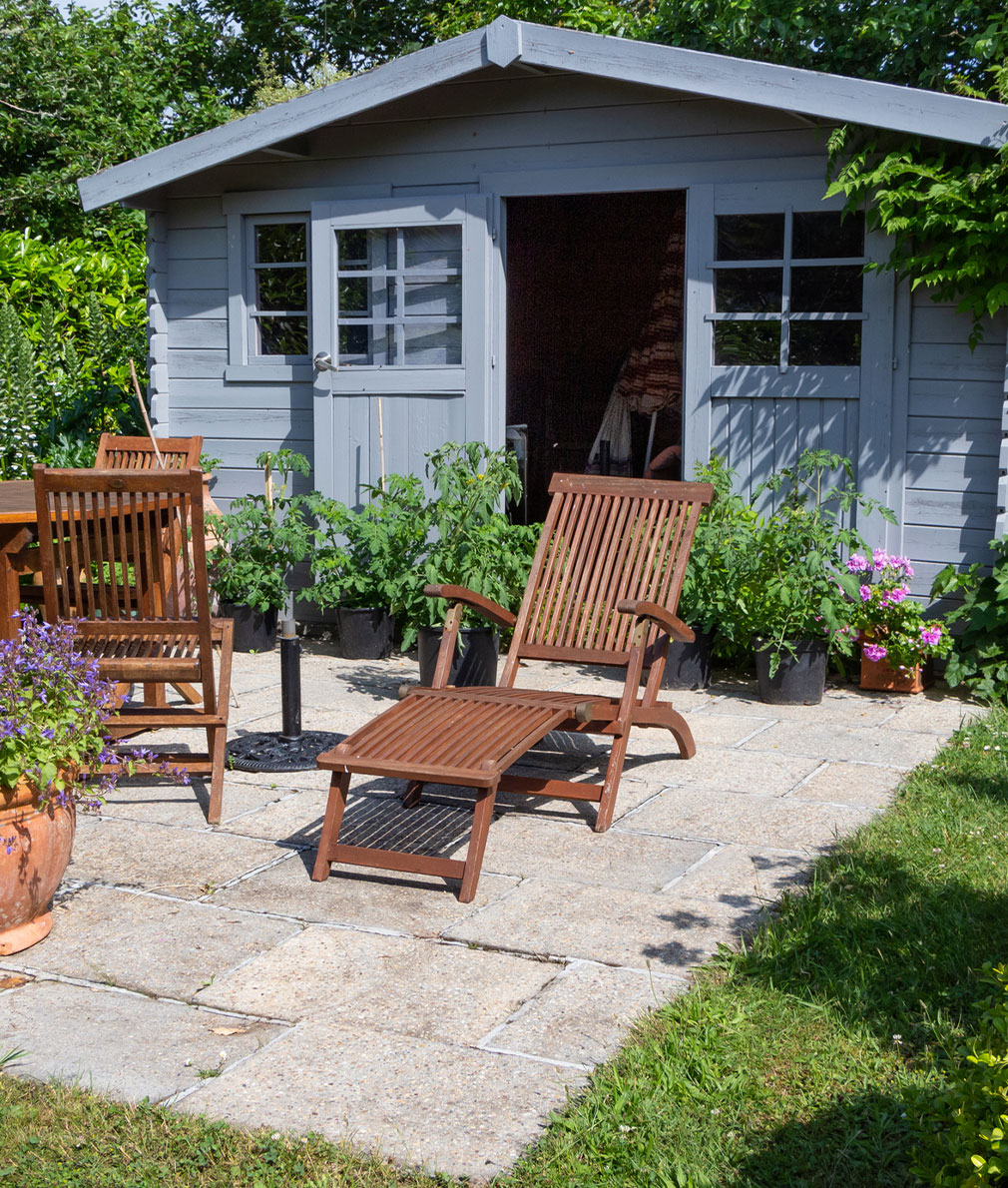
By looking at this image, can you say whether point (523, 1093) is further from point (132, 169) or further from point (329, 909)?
point (132, 169)

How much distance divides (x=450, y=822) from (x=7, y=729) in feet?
5.37

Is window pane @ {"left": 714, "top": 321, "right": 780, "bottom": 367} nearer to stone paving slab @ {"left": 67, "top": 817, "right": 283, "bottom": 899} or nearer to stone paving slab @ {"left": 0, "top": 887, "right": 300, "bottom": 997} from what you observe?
stone paving slab @ {"left": 67, "top": 817, "right": 283, "bottom": 899}

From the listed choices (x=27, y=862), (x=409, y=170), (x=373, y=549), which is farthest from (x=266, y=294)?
(x=27, y=862)

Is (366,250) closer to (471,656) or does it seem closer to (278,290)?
(278,290)

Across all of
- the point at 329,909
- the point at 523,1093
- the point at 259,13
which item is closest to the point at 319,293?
the point at 329,909

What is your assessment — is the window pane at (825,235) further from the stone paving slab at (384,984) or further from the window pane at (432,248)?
the stone paving slab at (384,984)

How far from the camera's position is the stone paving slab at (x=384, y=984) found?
306cm

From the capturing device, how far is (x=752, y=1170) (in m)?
2.45

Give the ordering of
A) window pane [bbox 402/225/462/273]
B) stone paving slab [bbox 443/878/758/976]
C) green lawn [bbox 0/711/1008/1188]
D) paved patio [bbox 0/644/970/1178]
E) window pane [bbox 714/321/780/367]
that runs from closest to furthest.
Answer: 1. green lawn [bbox 0/711/1008/1188]
2. paved patio [bbox 0/644/970/1178]
3. stone paving slab [bbox 443/878/758/976]
4. window pane [bbox 714/321/780/367]
5. window pane [bbox 402/225/462/273]

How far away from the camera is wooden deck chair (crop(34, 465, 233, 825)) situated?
439cm

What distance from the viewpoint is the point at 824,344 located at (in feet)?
21.9

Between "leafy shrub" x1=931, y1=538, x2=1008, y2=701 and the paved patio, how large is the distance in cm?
88

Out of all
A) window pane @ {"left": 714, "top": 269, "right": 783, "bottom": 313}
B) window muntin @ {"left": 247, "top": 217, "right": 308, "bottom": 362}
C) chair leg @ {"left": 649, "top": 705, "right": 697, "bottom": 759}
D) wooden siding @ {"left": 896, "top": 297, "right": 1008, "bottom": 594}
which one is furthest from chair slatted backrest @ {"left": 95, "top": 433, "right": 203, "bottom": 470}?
wooden siding @ {"left": 896, "top": 297, "right": 1008, "bottom": 594}

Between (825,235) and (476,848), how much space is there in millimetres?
4146
